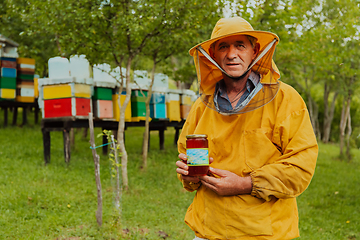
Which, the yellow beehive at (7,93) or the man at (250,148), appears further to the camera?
the yellow beehive at (7,93)

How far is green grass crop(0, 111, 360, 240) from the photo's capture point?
555 cm

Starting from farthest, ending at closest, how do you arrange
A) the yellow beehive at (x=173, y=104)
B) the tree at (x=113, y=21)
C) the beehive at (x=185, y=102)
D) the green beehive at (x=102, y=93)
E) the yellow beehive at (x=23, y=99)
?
the yellow beehive at (x=23, y=99) → the beehive at (x=185, y=102) → the yellow beehive at (x=173, y=104) → the green beehive at (x=102, y=93) → the tree at (x=113, y=21)

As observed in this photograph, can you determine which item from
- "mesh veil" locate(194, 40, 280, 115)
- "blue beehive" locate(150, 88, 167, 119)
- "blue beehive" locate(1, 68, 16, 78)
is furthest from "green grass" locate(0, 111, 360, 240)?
"mesh veil" locate(194, 40, 280, 115)

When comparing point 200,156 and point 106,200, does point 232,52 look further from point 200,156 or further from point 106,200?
point 106,200

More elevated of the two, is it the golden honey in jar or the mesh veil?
the mesh veil

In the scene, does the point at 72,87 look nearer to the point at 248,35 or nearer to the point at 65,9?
the point at 65,9

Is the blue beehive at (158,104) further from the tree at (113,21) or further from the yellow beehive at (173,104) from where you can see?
the tree at (113,21)

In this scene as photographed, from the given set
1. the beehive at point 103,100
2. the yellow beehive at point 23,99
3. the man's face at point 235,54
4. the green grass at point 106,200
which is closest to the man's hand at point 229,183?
the man's face at point 235,54

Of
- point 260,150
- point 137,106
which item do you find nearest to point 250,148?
point 260,150

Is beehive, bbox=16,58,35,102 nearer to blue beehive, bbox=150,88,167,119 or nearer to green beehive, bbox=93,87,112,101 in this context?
green beehive, bbox=93,87,112,101

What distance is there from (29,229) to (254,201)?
469 centimetres

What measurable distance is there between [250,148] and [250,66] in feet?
1.54

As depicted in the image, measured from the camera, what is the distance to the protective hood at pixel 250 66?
184 cm

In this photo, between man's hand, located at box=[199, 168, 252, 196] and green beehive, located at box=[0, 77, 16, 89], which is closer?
man's hand, located at box=[199, 168, 252, 196]
